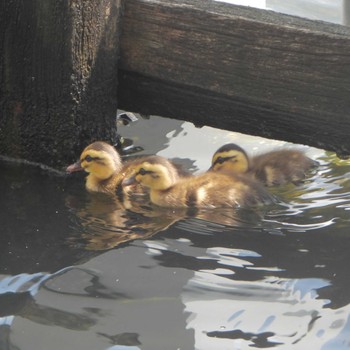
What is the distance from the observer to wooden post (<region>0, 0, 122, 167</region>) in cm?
476

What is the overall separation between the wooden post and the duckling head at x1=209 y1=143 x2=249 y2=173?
562 mm

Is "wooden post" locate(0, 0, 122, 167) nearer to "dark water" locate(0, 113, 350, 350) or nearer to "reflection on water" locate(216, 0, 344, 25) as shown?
"dark water" locate(0, 113, 350, 350)

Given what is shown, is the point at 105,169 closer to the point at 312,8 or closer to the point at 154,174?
the point at 154,174

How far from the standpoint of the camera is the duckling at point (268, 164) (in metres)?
5.11

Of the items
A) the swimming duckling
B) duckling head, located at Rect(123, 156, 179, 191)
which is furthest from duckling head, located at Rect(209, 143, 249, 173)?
the swimming duckling

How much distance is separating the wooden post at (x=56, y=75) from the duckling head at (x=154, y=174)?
0.32 meters

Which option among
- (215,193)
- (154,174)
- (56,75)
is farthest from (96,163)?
(215,193)

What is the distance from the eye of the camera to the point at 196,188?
485 centimetres

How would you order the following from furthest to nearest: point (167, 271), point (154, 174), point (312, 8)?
point (312, 8) < point (154, 174) < point (167, 271)

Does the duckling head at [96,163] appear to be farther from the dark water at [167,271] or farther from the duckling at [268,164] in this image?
the duckling at [268,164]

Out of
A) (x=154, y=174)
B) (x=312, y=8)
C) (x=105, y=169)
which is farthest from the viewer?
(x=312, y=8)

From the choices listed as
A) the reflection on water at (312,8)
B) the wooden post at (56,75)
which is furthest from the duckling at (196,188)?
the reflection on water at (312,8)

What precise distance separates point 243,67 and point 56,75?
2.97 ft

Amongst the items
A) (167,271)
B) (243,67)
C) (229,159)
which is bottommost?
(167,271)
